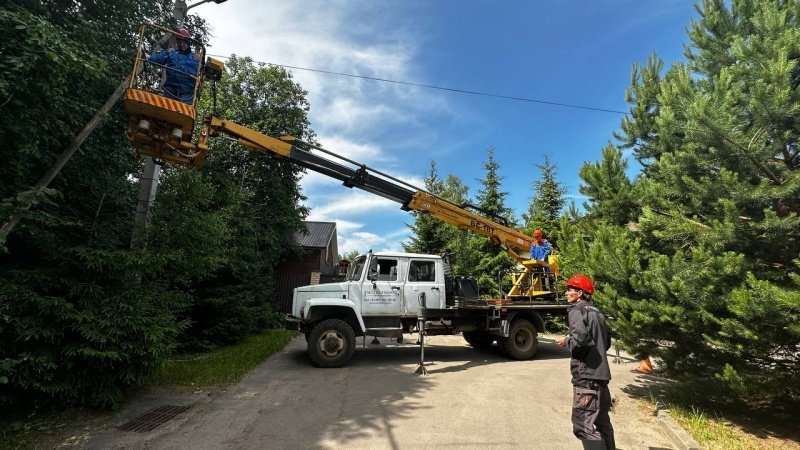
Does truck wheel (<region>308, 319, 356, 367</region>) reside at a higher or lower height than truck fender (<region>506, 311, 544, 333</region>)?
lower

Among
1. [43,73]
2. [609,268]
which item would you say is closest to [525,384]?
[609,268]

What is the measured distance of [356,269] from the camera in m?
9.23

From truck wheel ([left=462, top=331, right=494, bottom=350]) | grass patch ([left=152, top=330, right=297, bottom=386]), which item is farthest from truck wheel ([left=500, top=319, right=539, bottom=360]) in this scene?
grass patch ([left=152, top=330, right=297, bottom=386])

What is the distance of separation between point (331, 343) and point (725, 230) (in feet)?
22.0

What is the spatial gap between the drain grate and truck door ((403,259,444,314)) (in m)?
4.79

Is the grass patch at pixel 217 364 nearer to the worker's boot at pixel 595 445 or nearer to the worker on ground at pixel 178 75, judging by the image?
the worker on ground at pixel 178 75

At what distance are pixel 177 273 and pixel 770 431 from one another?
8.48 m

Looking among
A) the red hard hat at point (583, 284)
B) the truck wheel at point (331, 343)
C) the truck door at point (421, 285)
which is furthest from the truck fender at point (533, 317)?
the red hard hat at point (583, 284)

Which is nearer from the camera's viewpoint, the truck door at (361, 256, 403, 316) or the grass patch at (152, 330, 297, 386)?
the grass patch at (152, 330, 297, 386)

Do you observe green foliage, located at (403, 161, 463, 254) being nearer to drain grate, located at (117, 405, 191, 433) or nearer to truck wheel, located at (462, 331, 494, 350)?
truck wheel, located at (462, 331, 494, 350)

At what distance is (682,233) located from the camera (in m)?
5.14

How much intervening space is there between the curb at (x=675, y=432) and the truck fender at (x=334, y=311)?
532cm

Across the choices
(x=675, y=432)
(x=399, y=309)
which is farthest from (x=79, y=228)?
(x=675, y=432)

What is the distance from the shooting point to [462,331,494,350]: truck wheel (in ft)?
34.7
